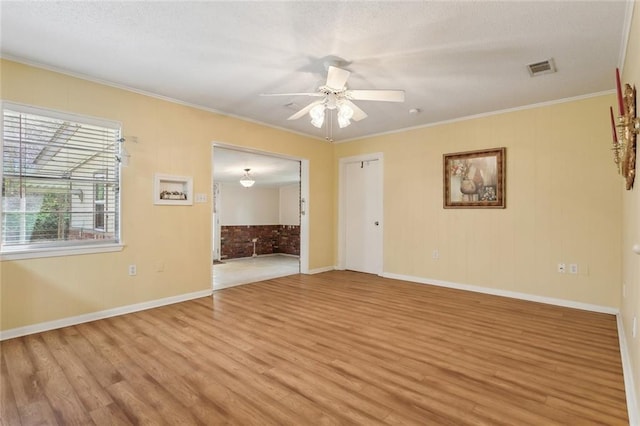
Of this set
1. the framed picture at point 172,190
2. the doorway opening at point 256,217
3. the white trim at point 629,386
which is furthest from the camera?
the doorway opening at point 256,217

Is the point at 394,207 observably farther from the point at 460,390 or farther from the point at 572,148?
the point at 460,390

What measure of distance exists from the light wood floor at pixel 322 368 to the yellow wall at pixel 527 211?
0.59m

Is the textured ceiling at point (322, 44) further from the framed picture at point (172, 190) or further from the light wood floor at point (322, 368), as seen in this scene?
the light wood floor at point (322, 368)

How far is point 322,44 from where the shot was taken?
8.80 feet

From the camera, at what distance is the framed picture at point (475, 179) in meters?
4.46

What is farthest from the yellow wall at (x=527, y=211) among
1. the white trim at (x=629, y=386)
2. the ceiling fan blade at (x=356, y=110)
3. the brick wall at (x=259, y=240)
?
the brick wall at (x=259, y=240)

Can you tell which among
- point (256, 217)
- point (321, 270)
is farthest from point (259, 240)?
point (321, 270)

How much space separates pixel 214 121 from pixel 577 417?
4694 mm

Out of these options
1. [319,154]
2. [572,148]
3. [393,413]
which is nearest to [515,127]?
[572,148]

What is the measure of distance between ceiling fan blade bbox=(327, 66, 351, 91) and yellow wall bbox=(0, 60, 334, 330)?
7.77 feet

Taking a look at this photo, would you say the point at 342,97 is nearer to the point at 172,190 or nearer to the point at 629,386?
the point at 172,190

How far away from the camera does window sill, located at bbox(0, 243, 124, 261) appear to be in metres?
2.96

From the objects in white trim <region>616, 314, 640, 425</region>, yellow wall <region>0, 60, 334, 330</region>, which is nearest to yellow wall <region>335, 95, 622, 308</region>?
white trim <region>616, 314, 640, 425</region>

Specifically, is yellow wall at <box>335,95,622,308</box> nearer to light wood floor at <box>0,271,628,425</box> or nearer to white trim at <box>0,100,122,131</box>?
light wood floor at <box>0,271,628,425</box>
